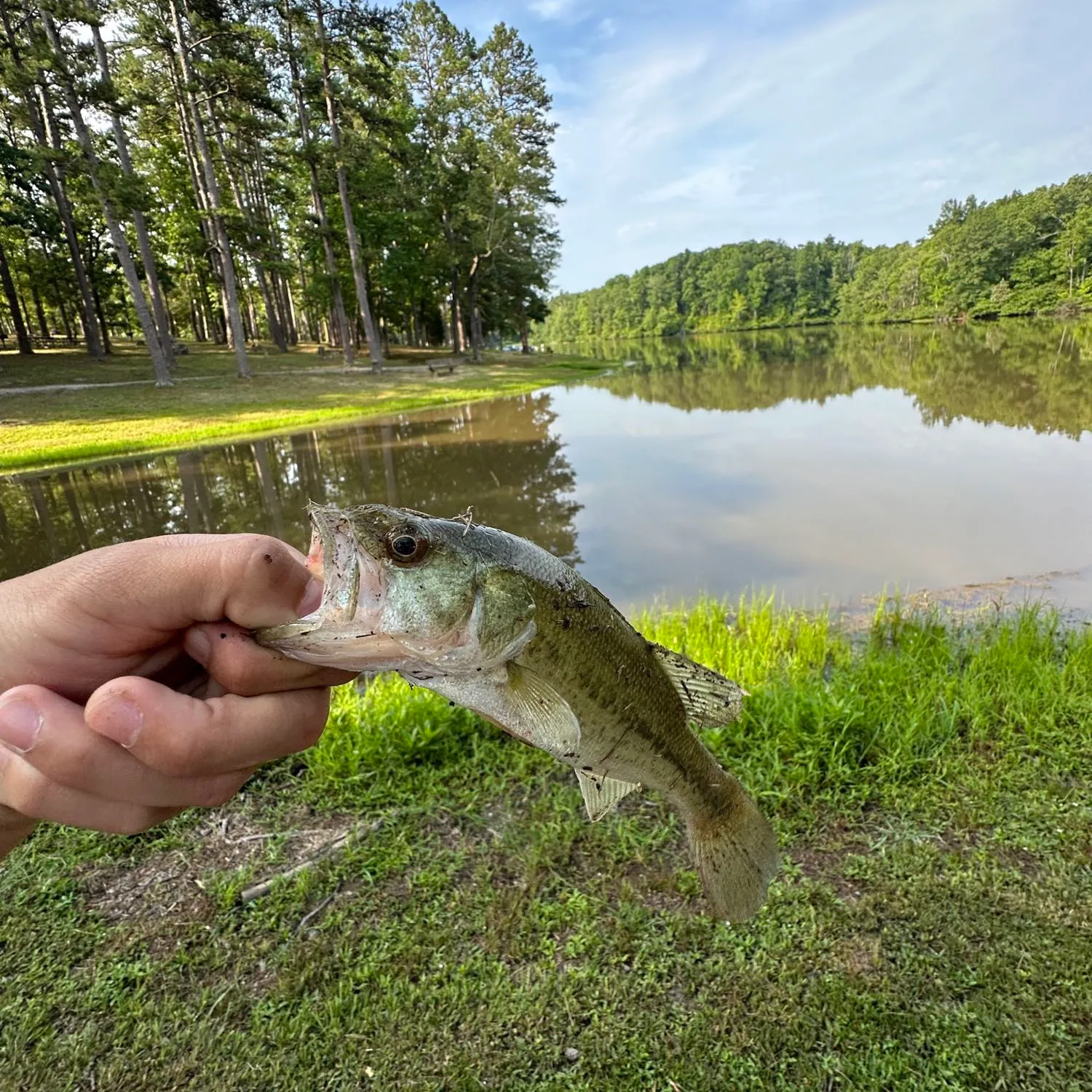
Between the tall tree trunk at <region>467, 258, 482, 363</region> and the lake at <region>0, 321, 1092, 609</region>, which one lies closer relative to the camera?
the lake at <region>0, 321, 1092, 609</region>

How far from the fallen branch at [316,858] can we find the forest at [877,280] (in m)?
86.1

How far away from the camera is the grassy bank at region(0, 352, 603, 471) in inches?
673

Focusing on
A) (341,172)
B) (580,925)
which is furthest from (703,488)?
(341,172)

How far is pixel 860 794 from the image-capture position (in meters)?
3.70

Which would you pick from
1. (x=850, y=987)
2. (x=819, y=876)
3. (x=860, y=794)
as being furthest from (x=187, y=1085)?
(x=860, y=794)

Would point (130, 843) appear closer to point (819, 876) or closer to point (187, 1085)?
point (187, 1085)

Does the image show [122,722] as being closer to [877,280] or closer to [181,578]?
[181,578]

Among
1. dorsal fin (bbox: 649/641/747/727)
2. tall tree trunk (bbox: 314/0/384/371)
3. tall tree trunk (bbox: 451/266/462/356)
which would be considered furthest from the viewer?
tall tree trunk (bbox: 451/266/462/356)

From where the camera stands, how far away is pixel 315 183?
97.6ft

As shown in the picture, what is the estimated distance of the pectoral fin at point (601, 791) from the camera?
6.42ft

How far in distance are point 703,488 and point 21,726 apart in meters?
11.7

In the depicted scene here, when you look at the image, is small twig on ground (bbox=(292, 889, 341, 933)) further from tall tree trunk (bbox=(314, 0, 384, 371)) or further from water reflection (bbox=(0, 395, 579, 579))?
tall tree trunk (bbox=(314, 0, 384, 371))

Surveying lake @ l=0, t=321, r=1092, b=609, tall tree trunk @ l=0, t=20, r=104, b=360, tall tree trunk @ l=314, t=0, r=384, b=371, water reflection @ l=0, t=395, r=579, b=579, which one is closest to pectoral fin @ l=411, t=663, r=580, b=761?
lake @ l=0, t=321, r=1092, b=609

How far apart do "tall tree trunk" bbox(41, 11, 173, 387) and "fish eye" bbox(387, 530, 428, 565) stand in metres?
25.2
